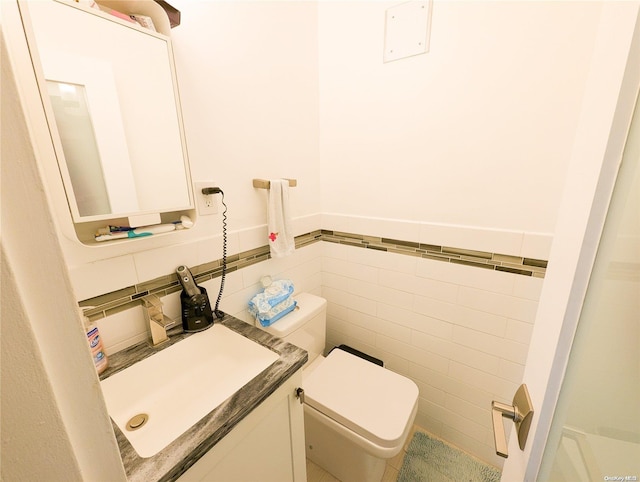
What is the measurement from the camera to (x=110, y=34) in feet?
2.32

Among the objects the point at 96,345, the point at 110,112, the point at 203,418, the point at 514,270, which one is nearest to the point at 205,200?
the point at 110,112

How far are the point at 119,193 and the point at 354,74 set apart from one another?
3.86 ft

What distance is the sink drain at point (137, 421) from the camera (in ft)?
2.32

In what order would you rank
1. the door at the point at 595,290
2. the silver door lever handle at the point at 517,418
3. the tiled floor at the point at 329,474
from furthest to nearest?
1. the tiled floor at the point at 329,474
2. the silver door lever handle at the point at 517,418
3. the door at the point at 595,290

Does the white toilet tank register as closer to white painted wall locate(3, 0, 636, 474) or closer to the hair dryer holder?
white painted wall locate(3, 0, 636, 474)

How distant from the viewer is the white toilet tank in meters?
1.19

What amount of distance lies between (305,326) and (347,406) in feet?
1.27

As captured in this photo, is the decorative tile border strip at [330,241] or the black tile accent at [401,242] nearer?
the decorative tile border strip at [330,241]

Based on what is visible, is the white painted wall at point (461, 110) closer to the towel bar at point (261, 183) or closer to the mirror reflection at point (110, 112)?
the towel bar at point (261, 183)

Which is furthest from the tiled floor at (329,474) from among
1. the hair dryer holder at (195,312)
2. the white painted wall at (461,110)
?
the white painted wall at (461,110)

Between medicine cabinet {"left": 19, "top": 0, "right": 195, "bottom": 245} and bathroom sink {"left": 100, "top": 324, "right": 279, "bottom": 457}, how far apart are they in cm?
44

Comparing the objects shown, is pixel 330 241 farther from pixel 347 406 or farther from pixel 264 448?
pixel 264 448

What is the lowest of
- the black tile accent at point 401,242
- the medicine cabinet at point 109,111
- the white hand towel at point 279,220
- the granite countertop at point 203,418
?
the granite countertop at point 203,418

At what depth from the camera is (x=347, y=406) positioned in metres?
1.12
